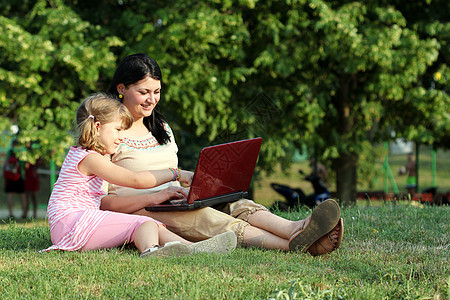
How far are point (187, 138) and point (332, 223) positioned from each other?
728cm

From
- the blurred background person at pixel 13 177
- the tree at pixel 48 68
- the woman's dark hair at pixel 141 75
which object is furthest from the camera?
the blurred background person at pixel 13 177

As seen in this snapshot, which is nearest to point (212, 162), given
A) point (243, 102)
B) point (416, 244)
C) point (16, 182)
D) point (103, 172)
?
point (103, 172)

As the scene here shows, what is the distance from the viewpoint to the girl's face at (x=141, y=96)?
409cm

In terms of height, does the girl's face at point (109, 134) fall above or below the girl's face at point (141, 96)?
below

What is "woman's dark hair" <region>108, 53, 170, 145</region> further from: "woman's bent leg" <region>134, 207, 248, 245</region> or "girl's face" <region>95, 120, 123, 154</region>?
"woman's bent leg" <region>134, 207, 248, 245</region>

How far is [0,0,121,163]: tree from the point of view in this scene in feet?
27.1

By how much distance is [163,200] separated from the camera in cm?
390

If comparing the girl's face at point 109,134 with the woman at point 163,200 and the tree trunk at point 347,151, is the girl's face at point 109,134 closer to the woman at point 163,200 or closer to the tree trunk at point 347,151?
the woman at point 163,200

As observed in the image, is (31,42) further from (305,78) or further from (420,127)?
(420,127)

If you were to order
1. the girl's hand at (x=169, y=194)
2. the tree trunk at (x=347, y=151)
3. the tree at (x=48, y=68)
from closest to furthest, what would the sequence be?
the girl's hand at (x=169, y=194)
the tree at (x=48, y=68)
the tree trunk at (x=347, y=151)

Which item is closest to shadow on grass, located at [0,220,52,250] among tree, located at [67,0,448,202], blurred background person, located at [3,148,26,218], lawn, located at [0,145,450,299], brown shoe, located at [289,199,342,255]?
lawn, located at [0,145,450,299]

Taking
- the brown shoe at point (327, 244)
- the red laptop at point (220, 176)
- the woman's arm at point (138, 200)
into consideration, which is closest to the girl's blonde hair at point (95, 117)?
the woman's arm at point (138, 200)

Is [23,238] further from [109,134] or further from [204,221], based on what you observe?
[204,221]

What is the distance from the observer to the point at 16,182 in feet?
40.9
